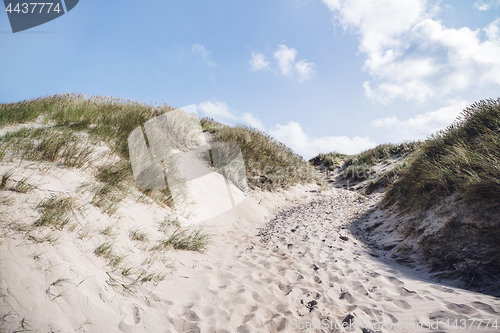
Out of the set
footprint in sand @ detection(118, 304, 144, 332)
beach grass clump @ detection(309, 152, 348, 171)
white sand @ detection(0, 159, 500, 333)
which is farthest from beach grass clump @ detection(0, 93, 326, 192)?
beach grass clump @ detection(309, 152, 348, 171)

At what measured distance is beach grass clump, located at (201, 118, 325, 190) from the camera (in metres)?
9.80

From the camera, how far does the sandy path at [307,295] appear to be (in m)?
2.37

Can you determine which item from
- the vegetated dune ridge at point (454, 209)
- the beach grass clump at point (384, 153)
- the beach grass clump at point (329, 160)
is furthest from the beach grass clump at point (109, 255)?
the beach grass clump at point (329, 160)

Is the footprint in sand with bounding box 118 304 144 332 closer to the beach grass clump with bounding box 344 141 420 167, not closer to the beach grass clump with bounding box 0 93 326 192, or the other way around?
the beach grass clump with bounding box 0 93 326 192

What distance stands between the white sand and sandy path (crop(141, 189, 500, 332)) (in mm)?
14

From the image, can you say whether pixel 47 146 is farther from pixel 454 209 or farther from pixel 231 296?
pixel 454 209

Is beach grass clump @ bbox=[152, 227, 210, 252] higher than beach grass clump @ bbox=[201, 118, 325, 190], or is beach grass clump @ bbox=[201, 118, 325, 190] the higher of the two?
beach grass clump @ bbox=[201, 118, 325, 190]

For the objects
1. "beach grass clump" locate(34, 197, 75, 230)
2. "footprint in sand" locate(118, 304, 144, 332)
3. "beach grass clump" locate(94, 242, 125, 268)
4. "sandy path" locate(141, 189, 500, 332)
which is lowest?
"sandy path" locate(141, 189, 500, 332)

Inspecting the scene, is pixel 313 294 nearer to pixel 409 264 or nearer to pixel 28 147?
pixel 409 264

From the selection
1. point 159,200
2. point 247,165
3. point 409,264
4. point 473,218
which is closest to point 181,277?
point 159,200

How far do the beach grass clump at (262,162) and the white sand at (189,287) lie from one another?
5404 millimetres

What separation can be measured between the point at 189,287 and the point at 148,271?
0.62 meters

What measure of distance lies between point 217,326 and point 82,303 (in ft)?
4.41

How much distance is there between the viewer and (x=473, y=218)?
3.57 m
